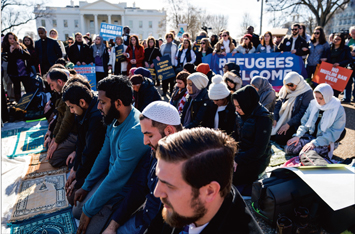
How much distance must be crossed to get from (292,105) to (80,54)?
7.31m

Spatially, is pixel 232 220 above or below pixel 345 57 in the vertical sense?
below

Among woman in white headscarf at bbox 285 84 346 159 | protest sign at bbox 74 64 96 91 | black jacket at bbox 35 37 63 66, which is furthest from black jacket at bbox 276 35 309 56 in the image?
black jacket at bbox 35 37 63 66

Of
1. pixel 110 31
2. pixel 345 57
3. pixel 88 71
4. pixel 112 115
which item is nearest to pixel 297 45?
pixel 345 57

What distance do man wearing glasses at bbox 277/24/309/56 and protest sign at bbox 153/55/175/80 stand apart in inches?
147

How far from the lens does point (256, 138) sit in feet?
9.97

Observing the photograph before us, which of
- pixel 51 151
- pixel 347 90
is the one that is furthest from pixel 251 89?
pixel 347 90

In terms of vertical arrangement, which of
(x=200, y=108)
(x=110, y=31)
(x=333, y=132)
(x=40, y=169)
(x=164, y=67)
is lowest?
(x=40, y=169)

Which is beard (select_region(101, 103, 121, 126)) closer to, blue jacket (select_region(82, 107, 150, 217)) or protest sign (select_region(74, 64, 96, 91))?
blue jacket (select_region(82, 107, 150, 217))

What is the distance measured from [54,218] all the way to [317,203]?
2915mm

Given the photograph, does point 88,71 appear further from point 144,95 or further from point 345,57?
point 345,57

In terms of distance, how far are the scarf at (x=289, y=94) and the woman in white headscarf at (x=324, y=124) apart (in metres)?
0.59

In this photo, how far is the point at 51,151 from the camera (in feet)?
12.9

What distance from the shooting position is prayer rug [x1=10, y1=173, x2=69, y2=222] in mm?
2895

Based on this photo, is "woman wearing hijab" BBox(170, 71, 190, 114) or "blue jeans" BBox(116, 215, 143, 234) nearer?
"blue jeans" BBox(116, 215, 143, 234)
